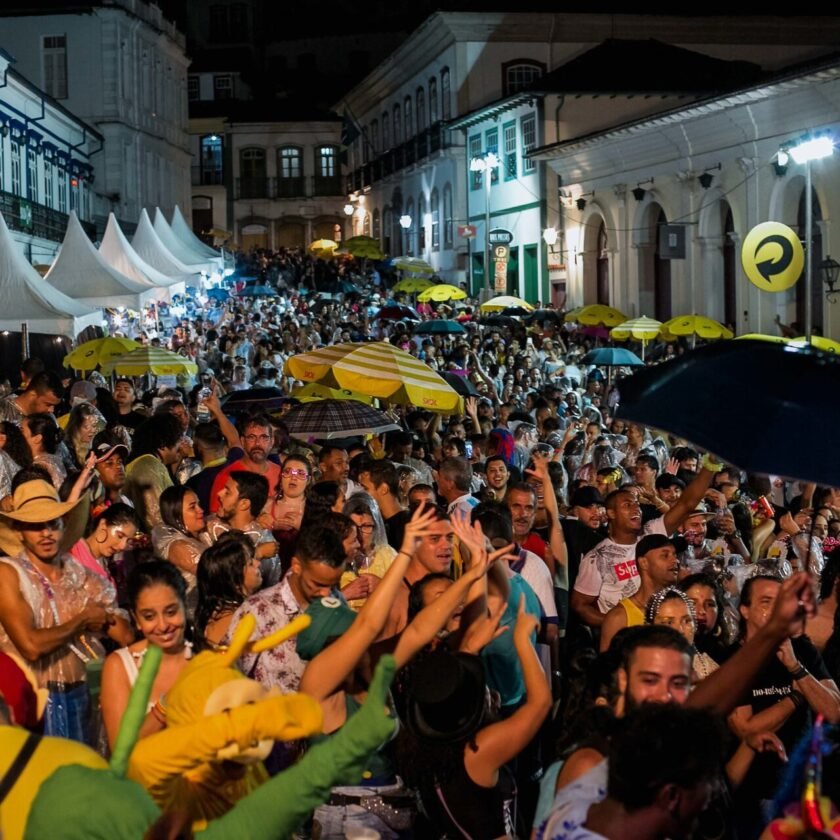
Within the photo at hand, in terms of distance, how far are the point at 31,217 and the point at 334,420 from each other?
30.3 meters

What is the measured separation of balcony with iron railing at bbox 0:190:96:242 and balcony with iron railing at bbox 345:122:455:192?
14255mm

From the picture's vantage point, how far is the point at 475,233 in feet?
161

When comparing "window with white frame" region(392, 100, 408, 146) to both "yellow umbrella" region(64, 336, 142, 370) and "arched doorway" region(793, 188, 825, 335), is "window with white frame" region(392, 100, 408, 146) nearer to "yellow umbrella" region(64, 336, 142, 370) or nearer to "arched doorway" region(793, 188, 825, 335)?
"arched doorway" region(793, 188, 825, 335)

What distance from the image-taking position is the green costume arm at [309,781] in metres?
3.32

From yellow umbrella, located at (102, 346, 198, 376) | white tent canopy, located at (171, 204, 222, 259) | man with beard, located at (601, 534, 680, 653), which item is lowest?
man with beard, located at (601, 534, 680, 653)

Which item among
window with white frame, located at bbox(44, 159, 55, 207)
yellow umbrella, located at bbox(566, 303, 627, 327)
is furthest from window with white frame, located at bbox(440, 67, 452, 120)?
yellow umbrella, located at bbox(566, 303, 627, 327)

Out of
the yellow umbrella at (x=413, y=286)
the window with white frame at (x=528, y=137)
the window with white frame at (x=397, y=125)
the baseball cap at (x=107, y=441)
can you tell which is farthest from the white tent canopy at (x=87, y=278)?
the window with white frame at (x=397, y=125)

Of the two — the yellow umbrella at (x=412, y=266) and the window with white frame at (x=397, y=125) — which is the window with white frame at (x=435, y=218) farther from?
the yellow umbrella at (x=412, y=266)

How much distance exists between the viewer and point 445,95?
5325cm

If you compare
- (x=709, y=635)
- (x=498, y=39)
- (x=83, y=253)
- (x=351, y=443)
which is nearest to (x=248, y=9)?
(x=498, y=39)

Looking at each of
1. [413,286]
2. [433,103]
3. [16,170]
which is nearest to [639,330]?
[413,286]

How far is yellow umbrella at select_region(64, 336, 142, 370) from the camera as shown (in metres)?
18.0

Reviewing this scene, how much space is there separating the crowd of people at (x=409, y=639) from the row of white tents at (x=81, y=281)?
237 inches

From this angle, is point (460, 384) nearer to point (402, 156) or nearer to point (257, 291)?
point (257, 291)
